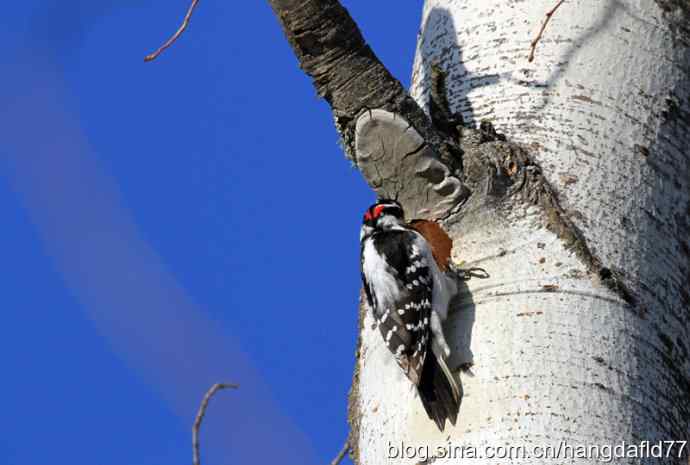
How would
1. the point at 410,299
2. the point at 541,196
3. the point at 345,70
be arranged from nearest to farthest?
the point at 541,196, the point at 345,70, the point at 410,299

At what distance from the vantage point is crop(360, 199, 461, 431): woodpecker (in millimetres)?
2549

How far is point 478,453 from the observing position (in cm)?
239

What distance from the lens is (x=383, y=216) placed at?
→ 3.55m

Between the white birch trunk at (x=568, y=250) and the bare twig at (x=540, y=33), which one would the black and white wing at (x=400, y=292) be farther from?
the bare twig at (x=540, y=33)

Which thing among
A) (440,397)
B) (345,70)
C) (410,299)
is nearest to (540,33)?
(345,70)

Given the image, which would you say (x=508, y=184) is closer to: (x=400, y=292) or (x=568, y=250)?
(x=568, y=250)

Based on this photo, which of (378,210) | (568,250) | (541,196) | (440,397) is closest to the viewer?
(440,397)

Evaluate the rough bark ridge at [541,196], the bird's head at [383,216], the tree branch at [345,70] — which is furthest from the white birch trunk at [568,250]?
the bird's head at [383,216]

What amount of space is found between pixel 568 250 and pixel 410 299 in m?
0.60

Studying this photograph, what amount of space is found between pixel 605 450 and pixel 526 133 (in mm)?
949

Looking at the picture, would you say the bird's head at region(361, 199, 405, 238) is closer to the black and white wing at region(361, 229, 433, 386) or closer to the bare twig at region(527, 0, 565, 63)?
the black and white wing at region(361, 229, 433, 386)

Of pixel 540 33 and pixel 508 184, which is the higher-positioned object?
pixel 540 33

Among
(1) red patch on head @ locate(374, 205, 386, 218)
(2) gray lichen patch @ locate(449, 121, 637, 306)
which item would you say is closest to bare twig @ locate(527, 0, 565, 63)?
(2) gray lichen patch @ locate(449, 121, 637, 306)

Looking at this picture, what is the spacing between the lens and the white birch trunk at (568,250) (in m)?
2.45
